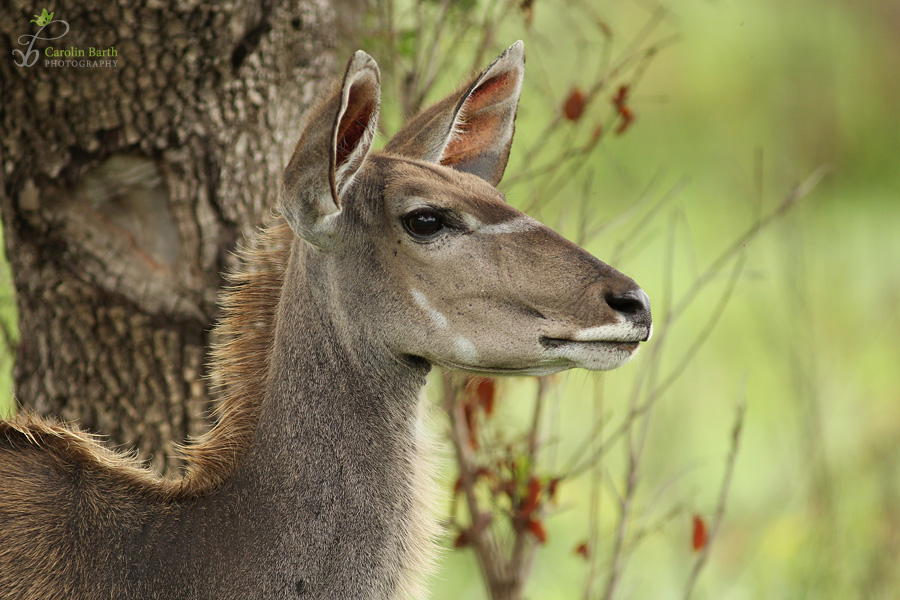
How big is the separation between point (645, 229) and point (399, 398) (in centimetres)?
1030

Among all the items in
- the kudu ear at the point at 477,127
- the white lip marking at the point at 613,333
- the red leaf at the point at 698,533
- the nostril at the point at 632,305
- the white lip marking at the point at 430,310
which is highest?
the kudu ear at the point at 477,127

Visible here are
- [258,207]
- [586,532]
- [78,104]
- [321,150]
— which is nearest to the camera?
[321,150]

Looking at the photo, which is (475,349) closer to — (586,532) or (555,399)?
(555,399)

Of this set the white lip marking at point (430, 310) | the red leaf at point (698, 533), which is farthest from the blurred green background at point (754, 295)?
the white lip marking at point (430, 310)

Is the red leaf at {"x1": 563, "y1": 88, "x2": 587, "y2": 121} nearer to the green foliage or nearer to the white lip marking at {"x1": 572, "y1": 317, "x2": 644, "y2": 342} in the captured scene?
the green foliage

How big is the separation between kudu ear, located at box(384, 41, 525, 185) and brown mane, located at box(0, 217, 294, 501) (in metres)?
0.66

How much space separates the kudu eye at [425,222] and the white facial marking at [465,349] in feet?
1.25

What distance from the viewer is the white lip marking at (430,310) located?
3113 millimetres

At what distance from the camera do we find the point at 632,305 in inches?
117

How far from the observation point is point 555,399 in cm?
532

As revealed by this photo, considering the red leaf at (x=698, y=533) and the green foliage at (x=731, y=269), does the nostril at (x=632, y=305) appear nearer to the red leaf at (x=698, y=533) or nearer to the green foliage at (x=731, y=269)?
the green foliage at (x=731, y=269)

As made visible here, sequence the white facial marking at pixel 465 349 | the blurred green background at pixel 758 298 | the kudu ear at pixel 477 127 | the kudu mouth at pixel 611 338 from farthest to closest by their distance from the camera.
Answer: the blurred green background at pixel 758 298, the kudu ear at pixel 477 127, the white facial marking at pixel 465 349, the kudu mouth at pixel 611 338

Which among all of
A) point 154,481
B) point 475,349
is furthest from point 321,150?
point 154,481

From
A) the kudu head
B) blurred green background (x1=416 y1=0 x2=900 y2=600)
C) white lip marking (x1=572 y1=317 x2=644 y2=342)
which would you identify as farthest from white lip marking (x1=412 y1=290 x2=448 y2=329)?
blurred green background (x1=416 y1=0 x2=900 y2=600)
